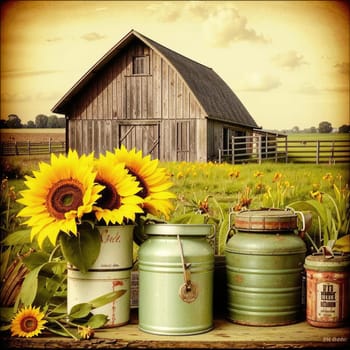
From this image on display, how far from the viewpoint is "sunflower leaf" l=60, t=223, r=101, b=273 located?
4.11 ft

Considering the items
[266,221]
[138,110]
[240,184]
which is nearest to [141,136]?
[138,110]

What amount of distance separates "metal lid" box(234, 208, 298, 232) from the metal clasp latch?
0.50 feet

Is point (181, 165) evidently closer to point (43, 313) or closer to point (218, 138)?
point (218, 138)

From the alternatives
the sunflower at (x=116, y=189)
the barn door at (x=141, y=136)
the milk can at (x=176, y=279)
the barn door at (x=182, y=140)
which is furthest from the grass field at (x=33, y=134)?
the milk can at (x=176, y=279)

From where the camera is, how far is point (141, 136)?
1678 mm

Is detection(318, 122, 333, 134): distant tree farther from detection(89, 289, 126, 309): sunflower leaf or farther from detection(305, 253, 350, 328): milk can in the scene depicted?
detection(89, 289, 126, 309): sunflower leaf

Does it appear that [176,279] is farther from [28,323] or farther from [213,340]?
[28,323]

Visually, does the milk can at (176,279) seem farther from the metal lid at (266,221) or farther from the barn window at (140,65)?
the barn window at (140,65)

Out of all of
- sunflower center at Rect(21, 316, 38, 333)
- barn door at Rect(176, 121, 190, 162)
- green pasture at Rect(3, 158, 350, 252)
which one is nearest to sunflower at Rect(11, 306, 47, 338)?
sunflower center at Rect(21, 316, 38, 333)

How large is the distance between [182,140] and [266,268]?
513 millimetres

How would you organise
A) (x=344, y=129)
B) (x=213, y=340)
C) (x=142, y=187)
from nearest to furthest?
(x=213, y=340), (x=142, y=187), (x=344, y=129)

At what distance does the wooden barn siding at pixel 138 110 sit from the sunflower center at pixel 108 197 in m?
0.40

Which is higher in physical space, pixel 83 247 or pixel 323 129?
pixel 323 129

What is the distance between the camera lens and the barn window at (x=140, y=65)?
1675 mm
